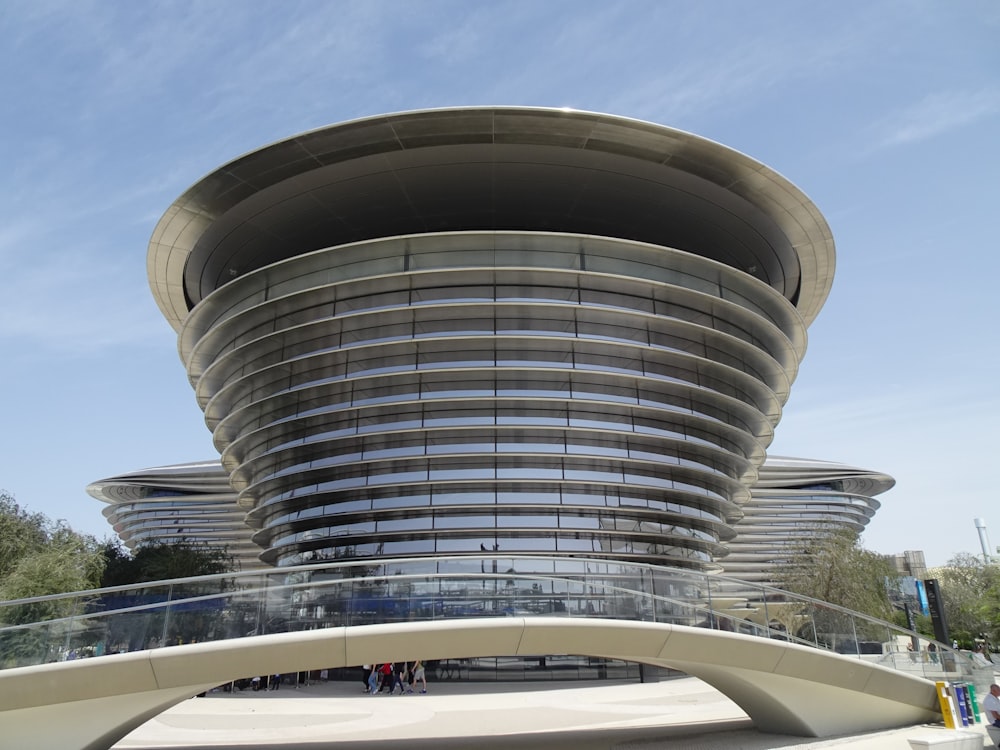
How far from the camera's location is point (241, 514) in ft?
233

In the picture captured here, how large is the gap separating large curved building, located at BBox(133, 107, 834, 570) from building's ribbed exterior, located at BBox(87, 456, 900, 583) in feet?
154

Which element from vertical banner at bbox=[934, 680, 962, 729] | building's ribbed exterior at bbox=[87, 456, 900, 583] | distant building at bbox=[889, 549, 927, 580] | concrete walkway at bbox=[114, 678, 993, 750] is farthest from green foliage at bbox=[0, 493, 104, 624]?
distant building at bbox=[889, 549, 927, 580]

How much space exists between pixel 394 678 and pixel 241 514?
46.1 meters

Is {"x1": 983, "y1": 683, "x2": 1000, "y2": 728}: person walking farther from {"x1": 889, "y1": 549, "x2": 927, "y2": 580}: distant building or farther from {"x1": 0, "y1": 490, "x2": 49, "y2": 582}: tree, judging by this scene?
{"x1": 889, "y1": 549, "x2": 927, "y2": 580}: distant building

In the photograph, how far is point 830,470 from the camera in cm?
8012

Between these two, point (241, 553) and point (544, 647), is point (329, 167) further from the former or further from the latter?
point (241, 553)

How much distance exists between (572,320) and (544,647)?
1210cm

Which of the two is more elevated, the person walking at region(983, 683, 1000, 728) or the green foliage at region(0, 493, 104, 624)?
the green foliage at region(0, 493, 104, 624)

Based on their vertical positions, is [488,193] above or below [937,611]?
above

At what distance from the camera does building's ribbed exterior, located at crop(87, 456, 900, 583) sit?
72.8m

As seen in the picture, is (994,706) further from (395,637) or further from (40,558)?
(40,558)

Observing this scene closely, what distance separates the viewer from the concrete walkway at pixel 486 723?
17234mm

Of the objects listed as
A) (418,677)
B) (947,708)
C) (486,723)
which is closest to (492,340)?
(486,723)

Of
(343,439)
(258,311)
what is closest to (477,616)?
(343,439)
